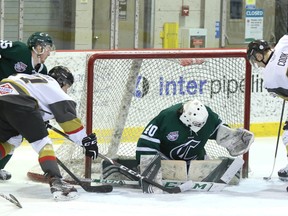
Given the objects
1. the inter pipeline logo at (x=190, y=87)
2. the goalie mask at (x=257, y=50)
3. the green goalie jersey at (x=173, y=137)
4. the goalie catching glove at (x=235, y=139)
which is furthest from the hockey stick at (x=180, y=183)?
the inter pipeline logo at (x=190, y=87)

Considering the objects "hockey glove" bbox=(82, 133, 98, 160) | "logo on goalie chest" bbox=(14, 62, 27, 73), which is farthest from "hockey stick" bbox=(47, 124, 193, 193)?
"logo on goalie chest" bbox=(14, 62, 27, 73)

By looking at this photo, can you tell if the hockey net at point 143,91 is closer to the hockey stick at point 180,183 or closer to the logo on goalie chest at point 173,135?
the hockey stick at point 180,183

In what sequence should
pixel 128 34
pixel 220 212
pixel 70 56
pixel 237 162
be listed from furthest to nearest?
pixel 128 34 < pixel 70 56 < pixel 237 162 < pixel 220 212

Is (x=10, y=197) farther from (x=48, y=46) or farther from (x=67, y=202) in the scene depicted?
(x=48, y=46)

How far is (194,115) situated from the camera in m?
4.94

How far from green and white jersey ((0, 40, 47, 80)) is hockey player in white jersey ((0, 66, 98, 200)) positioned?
0.74m

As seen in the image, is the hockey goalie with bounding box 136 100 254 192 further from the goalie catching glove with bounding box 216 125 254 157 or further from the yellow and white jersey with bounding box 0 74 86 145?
the yellow and white jersey with bounding box 0 74 86 145

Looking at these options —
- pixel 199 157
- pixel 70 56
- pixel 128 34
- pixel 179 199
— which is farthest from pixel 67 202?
pixel 128 34


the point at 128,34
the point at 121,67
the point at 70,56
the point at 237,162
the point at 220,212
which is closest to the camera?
the point at 220,212

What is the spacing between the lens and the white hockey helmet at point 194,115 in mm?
4941

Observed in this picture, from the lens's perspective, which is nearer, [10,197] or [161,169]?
[10,197]

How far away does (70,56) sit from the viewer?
272 inches

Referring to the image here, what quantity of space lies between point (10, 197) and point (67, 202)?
0.93 feet

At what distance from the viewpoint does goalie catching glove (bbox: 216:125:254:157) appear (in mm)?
5203
